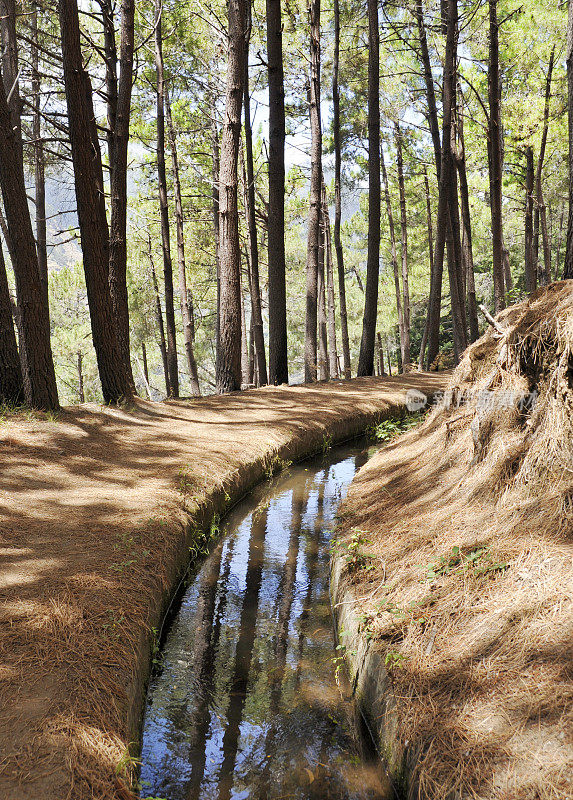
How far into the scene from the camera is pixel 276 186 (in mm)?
13375

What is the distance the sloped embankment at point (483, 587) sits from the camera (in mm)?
2332

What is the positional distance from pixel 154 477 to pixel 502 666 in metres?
4.29

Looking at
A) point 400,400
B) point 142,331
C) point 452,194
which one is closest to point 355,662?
point 400,400

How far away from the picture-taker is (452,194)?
15.5 m

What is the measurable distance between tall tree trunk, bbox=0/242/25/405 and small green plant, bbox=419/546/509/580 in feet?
19.9

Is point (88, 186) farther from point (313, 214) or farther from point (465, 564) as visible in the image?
point (313, 214)

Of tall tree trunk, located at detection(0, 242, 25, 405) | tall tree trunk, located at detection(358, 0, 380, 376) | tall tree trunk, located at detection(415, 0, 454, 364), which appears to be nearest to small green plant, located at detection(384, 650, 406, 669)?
tall tree trunk, located at detection(0, 242, 25, 405)

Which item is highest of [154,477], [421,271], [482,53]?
[482,53]

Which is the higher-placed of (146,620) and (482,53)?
(482,53)

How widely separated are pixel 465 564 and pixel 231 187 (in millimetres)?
9257

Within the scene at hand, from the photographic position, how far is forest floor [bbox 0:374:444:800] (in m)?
2.47

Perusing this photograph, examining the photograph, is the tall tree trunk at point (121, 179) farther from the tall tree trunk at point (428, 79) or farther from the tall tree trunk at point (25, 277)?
the tall tree trunk at point (428, 79)

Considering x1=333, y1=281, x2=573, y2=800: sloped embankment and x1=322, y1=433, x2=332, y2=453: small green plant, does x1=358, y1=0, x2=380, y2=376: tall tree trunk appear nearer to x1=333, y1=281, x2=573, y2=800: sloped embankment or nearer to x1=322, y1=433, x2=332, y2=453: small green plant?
x1=322, y1=433, x2=332, y2=453: small green plant

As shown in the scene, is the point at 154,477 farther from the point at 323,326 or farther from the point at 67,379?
the point at 67,379
